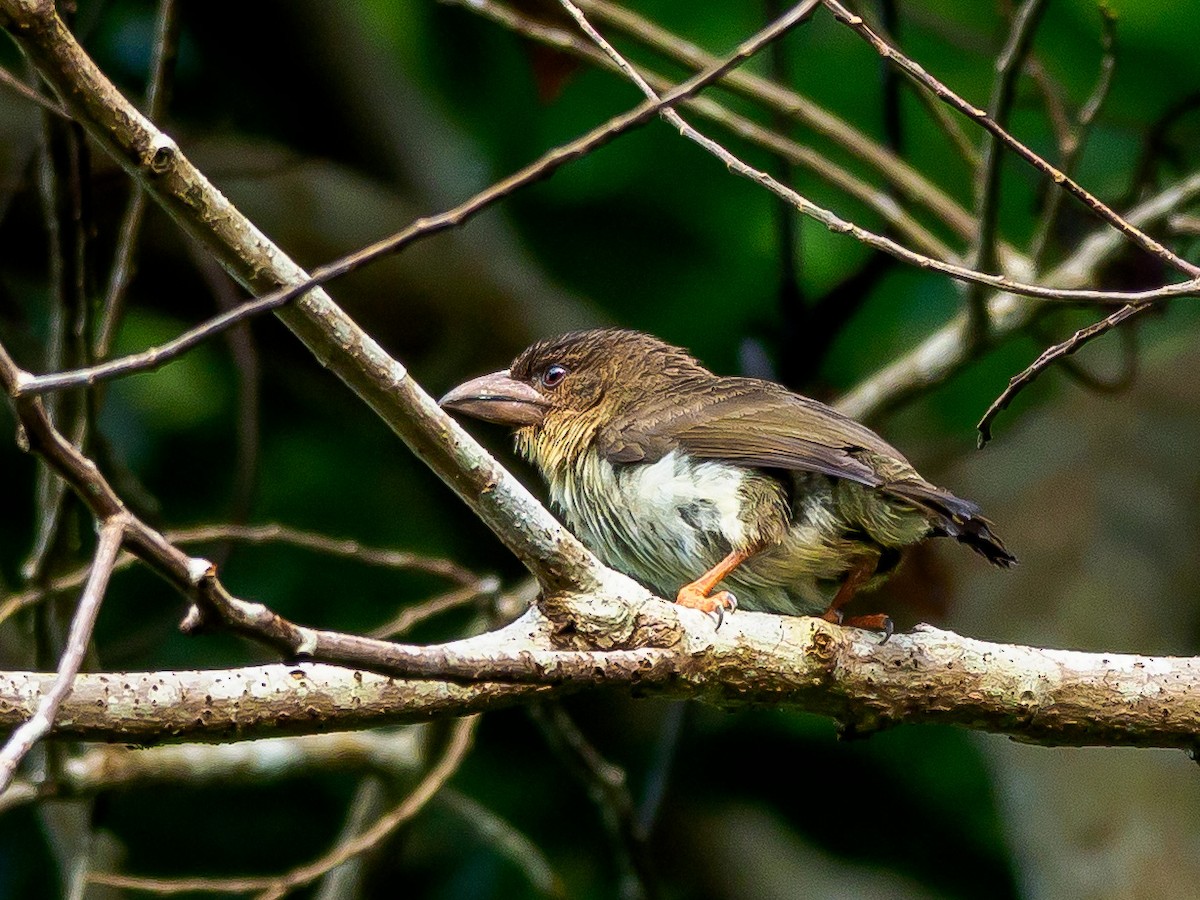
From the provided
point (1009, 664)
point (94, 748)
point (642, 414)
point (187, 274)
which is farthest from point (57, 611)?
point (1009, 664)

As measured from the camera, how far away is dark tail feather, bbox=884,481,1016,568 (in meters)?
2.73

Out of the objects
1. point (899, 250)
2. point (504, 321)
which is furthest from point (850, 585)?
point (504, 321)

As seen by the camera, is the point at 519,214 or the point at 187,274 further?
the point at 519,214

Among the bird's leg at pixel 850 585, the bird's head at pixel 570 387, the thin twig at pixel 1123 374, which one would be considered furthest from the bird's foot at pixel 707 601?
the thin twig at pixel 1123 374

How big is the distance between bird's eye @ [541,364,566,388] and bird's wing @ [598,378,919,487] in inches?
13.8

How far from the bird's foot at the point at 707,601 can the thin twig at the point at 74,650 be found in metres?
1.42

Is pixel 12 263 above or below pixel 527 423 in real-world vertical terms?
above

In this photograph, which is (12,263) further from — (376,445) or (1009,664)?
(1009,664)

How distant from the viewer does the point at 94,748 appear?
376 cm

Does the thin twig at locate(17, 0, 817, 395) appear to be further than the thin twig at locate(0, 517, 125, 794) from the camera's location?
Yes

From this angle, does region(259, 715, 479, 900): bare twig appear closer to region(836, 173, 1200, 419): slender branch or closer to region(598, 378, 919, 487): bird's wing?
region(598, 378, 919, 487): bird's wing

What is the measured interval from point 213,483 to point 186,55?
71.3 inches

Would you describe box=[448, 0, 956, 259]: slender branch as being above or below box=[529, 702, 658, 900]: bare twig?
above

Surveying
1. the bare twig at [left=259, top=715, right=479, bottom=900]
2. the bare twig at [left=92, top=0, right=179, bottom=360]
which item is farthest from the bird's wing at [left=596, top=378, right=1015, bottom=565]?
the bare twig at [left=92, top=0, right=179, bottom=360]
